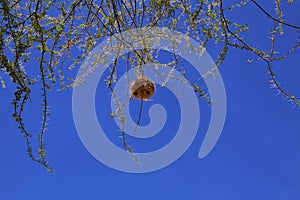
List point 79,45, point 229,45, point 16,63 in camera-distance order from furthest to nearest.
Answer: point 79,45, point 229,45, point 16,63

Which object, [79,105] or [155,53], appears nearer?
[79,105]

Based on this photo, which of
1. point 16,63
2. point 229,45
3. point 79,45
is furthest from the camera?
point 79,45

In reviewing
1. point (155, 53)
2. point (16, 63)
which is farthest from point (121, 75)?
point (16, 63)

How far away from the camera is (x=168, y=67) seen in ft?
4.04

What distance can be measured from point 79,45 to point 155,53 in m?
0.20

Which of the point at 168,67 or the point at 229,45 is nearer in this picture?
the point at 229,45

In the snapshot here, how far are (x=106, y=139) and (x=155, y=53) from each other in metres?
0.27

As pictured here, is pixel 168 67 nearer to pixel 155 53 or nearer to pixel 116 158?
pixel 155 53

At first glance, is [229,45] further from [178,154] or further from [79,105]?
[79,105]

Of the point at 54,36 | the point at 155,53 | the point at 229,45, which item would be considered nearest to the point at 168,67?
the point at 155,53

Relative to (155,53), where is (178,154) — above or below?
below

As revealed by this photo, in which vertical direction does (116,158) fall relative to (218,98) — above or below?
below

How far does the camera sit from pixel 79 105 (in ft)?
3.80

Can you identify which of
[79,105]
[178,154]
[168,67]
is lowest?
[178,154]
